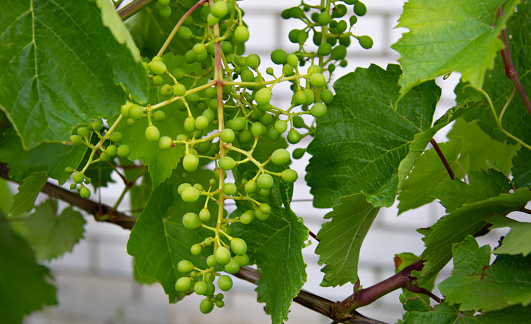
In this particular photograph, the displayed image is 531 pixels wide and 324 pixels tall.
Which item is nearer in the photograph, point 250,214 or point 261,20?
point 250,214

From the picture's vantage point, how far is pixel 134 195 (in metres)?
0.69

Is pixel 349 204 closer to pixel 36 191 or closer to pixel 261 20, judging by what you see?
pixel 36 191

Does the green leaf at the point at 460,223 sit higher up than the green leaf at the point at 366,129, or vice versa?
the green leaf at the point at 366,129

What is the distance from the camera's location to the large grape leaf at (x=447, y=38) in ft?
0.97

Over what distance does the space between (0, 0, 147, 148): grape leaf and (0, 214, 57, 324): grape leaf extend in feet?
1.88

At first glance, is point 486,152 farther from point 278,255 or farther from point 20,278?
point 20,278

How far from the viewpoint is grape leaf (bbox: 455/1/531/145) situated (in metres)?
0.42

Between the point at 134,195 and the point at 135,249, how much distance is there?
10.8 inches

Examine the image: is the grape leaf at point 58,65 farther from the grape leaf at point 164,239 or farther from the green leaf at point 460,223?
the green leaf at point 460,223

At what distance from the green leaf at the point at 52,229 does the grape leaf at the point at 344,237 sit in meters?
0.39

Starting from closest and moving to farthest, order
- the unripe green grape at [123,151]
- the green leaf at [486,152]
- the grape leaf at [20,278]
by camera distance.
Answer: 1. the unripe green grape at [123,151]
2. the green leaf at [486,152]
3. the grape leaf at [20,278]

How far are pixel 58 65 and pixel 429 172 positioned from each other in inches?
12.8

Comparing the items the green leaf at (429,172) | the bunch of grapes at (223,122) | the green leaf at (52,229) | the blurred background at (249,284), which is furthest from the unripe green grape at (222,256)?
the blurred background at (249,284)

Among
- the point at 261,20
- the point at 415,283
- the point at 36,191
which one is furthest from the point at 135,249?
the point at 261,20
